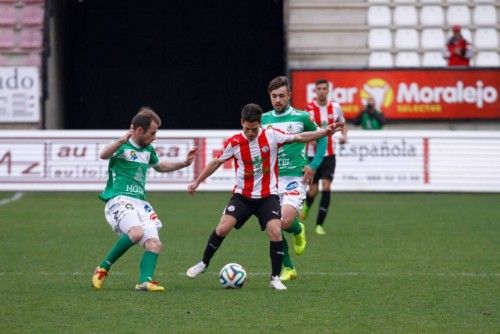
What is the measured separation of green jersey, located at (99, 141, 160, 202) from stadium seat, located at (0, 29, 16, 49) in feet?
62.1

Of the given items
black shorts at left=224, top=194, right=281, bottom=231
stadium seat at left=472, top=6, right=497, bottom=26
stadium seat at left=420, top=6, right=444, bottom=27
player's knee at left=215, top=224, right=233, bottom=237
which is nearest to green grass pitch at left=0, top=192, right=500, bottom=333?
player's knee at left=215, top=224, right=233, bottom=237

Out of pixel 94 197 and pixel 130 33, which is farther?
pixel 130 33

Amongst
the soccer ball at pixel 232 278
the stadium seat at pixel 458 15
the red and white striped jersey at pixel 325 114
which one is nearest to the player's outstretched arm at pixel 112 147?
the soccer ball at pixel 232 278

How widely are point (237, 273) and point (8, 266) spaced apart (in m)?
2.99

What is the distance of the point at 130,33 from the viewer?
3300 centimetres

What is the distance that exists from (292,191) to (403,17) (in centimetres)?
1802

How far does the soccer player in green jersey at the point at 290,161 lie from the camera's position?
12.2m

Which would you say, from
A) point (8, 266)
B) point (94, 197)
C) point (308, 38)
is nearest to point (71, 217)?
point (94, 197)

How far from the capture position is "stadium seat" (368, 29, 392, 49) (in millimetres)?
29734

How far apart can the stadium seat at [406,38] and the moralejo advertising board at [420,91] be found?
1.82 meters

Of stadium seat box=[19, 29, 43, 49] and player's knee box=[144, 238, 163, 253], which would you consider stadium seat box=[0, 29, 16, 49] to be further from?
player's knee box=[144, 238, 163, 253]

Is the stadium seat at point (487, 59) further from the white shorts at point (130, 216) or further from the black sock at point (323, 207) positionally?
the white shorts at point (130, 216)

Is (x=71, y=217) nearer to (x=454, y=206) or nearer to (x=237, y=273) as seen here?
(x=454, y=206)

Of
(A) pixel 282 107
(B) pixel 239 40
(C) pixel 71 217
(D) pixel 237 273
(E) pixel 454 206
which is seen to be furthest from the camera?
(B) pixel 239 40
